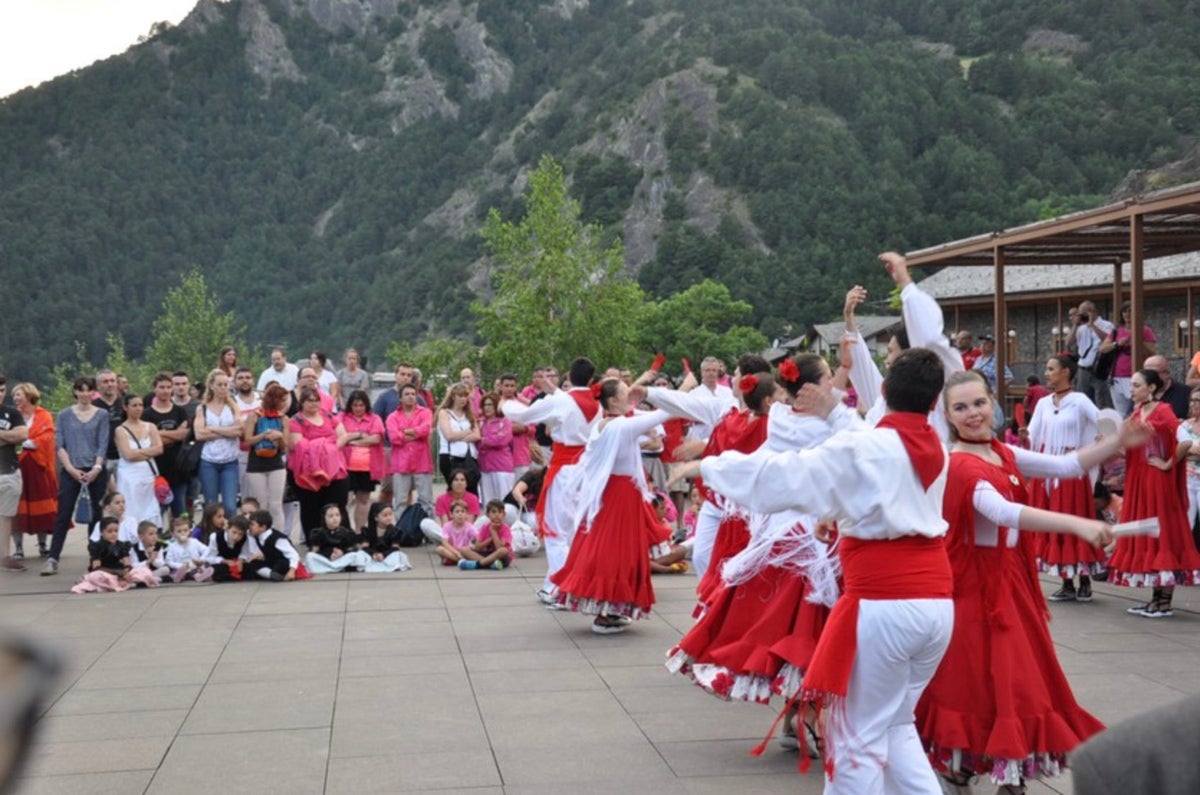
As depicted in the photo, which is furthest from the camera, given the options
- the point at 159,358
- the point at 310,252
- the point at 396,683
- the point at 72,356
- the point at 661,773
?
the point at 310,252

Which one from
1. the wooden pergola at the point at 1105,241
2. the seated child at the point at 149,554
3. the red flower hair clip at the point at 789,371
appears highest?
the wooden pergola at the point at 1105,241

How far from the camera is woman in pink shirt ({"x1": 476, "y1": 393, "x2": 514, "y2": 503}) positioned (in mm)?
15180

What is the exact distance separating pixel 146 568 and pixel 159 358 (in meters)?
49.3

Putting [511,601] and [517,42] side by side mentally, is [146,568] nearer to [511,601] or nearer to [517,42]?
[511,601]

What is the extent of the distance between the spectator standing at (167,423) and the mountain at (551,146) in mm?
74387

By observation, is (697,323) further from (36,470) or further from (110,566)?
(110,566)

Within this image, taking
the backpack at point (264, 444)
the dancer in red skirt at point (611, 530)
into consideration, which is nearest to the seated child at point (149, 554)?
the backpack at point (264, 444)

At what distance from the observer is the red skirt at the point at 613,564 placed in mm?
9062

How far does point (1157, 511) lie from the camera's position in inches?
407

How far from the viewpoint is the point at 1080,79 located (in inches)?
3974

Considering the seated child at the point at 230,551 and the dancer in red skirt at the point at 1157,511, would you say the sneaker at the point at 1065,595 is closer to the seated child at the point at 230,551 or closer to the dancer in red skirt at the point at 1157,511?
the dancer in red skirt at the point at 1157,511

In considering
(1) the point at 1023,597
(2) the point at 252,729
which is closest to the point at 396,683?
(2) the point at 252,729

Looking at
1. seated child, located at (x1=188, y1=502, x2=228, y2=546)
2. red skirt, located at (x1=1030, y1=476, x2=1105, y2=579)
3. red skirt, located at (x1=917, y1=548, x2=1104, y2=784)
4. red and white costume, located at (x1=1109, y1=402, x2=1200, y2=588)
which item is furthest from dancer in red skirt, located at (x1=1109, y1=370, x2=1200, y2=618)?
seated child, located at (x1=188, y1=502, x2=228, y2=546)

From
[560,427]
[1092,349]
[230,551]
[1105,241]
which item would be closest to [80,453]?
[230,551]
